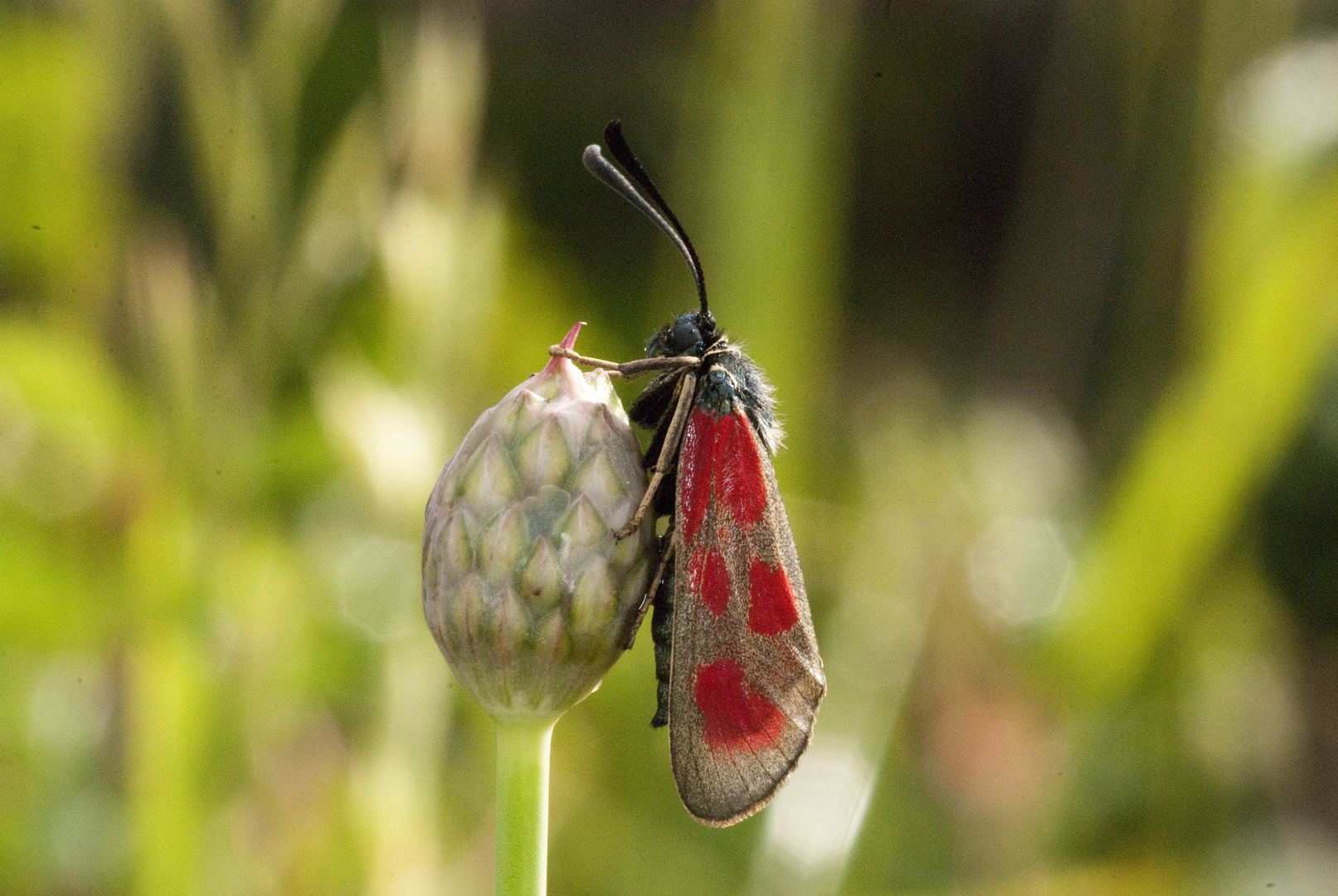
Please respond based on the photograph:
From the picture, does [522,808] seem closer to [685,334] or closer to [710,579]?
[710,579]

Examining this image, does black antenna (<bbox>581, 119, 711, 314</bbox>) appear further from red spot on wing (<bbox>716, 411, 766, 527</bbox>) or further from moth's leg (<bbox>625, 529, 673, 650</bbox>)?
moth's leg (<bbox>625, 529, 673, 650</bbox>)

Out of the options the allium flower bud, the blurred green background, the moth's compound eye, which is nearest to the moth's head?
the moth's compound eye

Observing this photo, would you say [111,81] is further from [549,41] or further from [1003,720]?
[1003,720]

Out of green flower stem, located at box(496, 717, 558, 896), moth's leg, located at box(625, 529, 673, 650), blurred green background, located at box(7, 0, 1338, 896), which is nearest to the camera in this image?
green flower stem, located at box(496, 717, 558, 896)

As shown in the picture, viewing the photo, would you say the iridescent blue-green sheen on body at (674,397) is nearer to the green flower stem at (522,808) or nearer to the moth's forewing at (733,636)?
the moth's forewing at (733,636)

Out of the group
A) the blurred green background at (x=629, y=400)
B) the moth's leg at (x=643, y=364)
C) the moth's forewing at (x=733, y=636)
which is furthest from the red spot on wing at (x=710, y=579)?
the blurred green background at (x=629, y=400)
